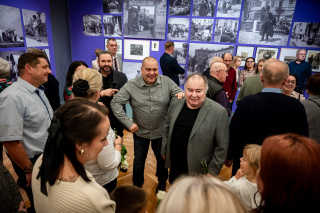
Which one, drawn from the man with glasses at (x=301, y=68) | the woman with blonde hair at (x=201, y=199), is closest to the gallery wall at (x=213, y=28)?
the man with glasses at (x=301, y=68)

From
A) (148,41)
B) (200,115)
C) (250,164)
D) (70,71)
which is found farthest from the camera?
(148,41)

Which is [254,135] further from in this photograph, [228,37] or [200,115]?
[228,37]

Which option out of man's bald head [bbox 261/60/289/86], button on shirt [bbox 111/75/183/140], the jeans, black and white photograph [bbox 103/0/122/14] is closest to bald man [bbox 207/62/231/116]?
button on shirt [bbox 111/75/183/140]

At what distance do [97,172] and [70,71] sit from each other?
2236mm

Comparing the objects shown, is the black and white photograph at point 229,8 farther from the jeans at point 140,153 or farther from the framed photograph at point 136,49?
the jeans at point 140,153

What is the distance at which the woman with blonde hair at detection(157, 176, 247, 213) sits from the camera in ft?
2.20

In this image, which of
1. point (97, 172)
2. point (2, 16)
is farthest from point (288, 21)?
point (2, 16)

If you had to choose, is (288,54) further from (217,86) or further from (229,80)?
(217,86)

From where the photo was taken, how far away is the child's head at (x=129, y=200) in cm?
142

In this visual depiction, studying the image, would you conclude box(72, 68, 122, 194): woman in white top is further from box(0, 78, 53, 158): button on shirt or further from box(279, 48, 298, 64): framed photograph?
box(279, 48, 298, 64): framed photograph

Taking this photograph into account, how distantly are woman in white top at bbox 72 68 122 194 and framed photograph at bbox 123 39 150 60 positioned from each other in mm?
4767

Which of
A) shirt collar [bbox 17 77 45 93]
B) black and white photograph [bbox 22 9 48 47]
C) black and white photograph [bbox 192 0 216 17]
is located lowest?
shirt collar [bbox 17 77 45 93]

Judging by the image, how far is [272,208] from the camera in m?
0.89

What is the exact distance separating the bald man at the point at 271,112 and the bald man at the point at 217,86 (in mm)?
625
